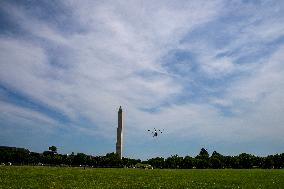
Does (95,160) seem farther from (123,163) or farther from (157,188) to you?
(157,188)

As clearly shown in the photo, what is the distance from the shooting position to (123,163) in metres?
168

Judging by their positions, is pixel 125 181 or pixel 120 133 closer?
pixel 125 181

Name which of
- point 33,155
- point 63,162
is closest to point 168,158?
point 63,162

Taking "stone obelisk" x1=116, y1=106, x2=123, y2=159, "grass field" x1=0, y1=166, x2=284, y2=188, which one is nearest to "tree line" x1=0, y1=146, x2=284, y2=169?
"stone obelisk" x1=116, y1=106, x2=123, y2=159

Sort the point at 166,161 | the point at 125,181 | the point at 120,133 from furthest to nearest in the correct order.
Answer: the point at 166,161 → the point at 120,133 → the point at 125,181

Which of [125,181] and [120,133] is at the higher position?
[120,133]

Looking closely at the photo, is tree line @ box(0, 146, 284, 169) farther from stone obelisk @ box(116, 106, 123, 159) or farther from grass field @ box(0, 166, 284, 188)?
grass field @ box(0, 166, 284, 188)

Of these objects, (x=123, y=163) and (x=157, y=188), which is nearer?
(x=157, y=188)

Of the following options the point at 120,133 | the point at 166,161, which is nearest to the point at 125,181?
the point at 120,133

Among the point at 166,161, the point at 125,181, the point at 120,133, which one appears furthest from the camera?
the point at 166,161

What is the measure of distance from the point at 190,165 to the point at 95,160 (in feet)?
149

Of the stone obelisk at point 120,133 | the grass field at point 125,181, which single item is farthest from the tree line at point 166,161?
the grass field at point 125,181

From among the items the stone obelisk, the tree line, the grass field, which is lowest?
the grass field

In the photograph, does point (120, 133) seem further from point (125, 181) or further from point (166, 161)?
point (125, 181)
